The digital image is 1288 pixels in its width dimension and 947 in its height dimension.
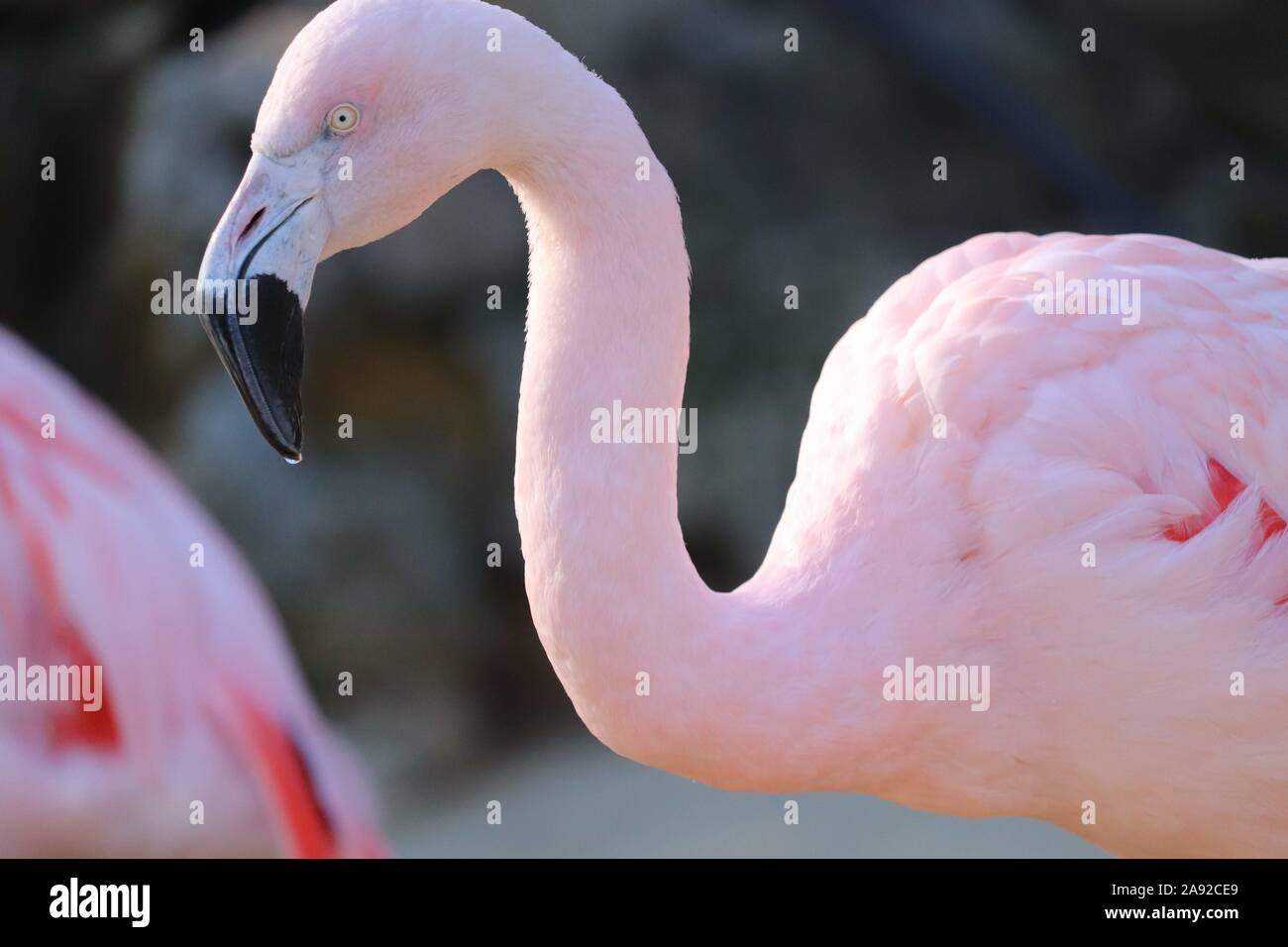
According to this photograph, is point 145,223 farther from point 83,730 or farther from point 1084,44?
point 1084,44

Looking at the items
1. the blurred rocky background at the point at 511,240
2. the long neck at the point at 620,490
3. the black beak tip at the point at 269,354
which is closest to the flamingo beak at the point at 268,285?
the black beak tip at the point at 269,354

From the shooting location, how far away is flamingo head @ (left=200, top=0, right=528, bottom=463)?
1.24 m

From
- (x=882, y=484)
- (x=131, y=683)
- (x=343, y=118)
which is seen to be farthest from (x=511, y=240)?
(x=343, y=118)

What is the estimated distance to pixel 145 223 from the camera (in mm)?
3006

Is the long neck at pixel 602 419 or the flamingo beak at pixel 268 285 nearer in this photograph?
the flamingo beak at pixel 268 285

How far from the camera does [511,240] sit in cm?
305

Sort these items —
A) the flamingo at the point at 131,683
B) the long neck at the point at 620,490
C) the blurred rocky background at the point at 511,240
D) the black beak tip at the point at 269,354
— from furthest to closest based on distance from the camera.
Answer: the blurred rocky background at the point at 511,240
the flamingo at the point at 131,683
the long neck at the point at 620,490
the black beak tip at the point at 269,354

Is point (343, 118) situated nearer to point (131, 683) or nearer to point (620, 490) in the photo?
point (620, 490)

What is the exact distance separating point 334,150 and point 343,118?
3 centimetres

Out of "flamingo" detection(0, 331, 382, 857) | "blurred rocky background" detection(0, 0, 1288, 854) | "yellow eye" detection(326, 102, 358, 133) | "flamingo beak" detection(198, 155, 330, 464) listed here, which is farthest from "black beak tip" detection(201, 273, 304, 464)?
"blurred rocky background" detection(0, 0, 1288, 854)

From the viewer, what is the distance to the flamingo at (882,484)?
1.29 metres

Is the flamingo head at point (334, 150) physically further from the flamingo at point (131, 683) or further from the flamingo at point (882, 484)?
the flamingo at point (131, 683)

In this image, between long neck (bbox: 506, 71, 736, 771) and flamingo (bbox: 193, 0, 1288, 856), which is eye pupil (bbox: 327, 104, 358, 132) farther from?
long neck (bbox: 506, 71, 736, 771)

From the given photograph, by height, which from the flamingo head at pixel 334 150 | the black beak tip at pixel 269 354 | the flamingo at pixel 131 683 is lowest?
the flamingo at pixel 131 683
